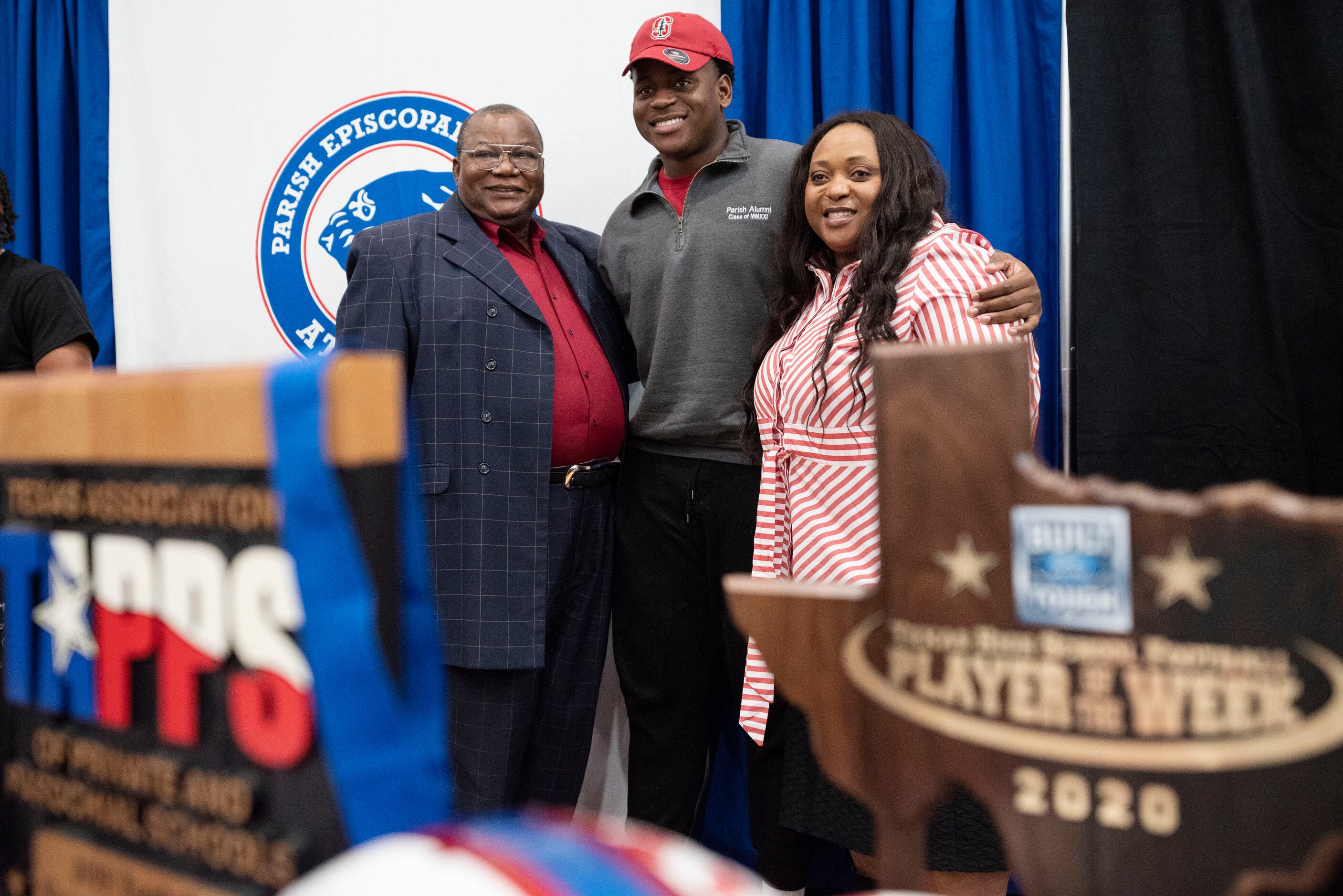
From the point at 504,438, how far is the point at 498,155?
0.52 meters

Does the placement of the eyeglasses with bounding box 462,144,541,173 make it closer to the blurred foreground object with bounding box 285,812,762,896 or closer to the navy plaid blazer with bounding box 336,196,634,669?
the navy plaid blazer with bounding box 336,196,634,669

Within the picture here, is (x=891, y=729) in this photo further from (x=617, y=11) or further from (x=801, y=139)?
(x=617, y=11)

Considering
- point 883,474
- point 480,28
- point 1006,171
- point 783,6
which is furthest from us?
point 480,28

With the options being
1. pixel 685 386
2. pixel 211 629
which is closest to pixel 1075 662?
pixel 211 629

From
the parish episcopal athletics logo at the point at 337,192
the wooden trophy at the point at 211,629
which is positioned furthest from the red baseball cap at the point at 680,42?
the wooden trophy at the point at 211,629

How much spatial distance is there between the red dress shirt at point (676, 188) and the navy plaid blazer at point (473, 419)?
0.33 m

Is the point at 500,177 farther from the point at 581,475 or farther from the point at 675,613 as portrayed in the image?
the point at 675,613

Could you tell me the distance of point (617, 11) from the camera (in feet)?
6.68

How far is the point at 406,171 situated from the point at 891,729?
194cm

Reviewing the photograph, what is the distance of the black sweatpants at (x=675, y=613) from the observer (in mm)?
1723

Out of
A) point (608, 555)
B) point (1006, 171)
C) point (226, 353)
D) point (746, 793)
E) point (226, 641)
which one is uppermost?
point (1006, 171)

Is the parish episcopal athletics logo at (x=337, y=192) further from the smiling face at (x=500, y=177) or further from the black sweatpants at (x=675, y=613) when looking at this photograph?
the black sweatpants at (x=675, y=613)

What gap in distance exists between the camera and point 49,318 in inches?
67.2

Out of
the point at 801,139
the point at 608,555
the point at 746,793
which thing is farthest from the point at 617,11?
the point at 746,793
